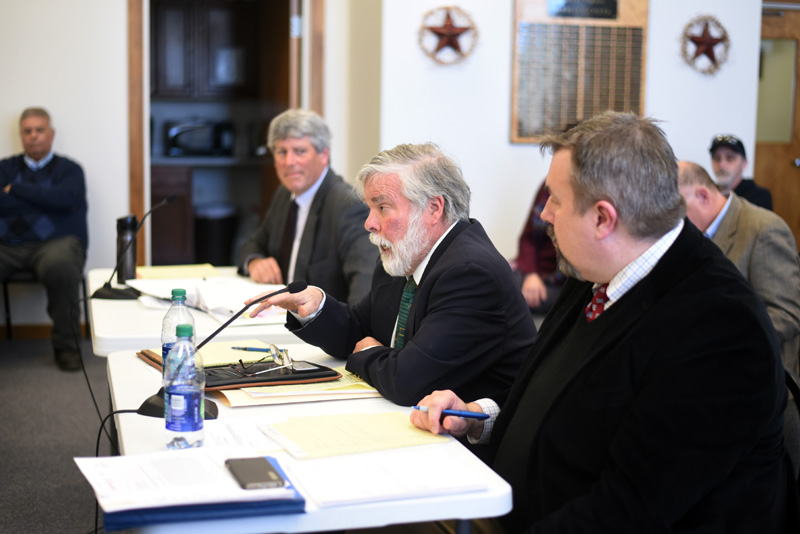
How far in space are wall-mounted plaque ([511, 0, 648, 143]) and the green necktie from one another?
3227mm

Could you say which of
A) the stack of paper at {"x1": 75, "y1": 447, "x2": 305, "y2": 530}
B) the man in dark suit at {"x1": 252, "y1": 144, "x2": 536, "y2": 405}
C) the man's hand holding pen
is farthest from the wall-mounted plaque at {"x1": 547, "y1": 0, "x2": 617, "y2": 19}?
the stack of paper at {"x1": 75, "y1": 447, "x2": 305, "y2": 530}

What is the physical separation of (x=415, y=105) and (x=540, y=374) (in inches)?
143

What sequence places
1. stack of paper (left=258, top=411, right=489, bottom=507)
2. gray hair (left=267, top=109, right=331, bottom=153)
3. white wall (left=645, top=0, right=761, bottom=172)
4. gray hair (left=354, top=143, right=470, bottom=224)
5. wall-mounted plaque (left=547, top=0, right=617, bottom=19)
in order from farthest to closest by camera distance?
white wall (left=645, top=0, right=761, bottom=172), wall-mounted plaque (left=547, top=0, right=617, bottom=19), gray hair (left=267, top=109, right=331, bottom=153), gray hair (left=354, top=143, right=470, bottom=224), stack of paper (left=258, top=411, right=489, bottom=507)

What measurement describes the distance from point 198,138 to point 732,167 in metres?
4.56

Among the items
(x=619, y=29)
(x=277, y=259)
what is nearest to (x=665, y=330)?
(x=277, y=259)

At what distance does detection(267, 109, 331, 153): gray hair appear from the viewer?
354 centimetres

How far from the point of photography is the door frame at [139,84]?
529cm

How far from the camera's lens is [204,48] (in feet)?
25.0

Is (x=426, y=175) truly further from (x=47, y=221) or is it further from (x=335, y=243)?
(x=47, y=221)

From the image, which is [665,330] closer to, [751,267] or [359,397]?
[359,397]

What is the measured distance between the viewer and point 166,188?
24.1ft

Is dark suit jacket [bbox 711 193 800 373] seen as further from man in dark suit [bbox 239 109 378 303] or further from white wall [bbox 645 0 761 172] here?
white wall [bbox 645 0 761 172]

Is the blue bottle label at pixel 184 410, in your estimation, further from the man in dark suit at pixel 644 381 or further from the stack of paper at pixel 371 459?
the man in dark suit at pixel 644 381

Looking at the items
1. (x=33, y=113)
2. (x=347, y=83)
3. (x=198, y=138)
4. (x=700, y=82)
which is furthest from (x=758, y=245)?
(x=198, y=138)
